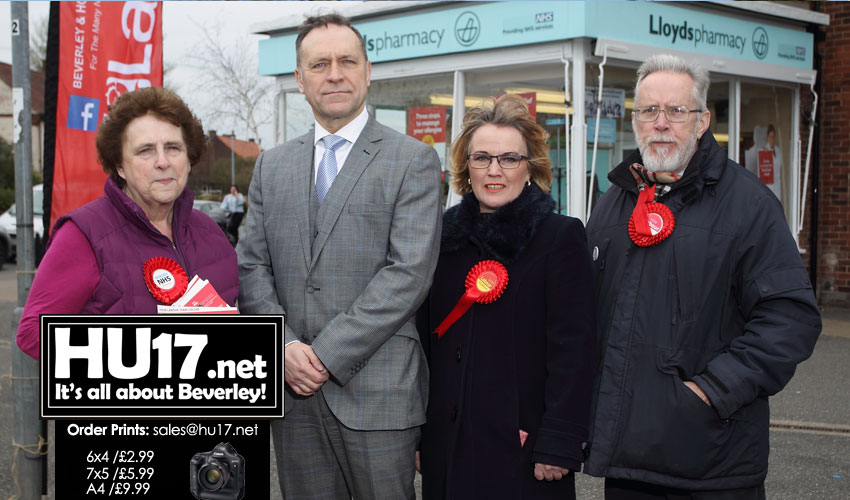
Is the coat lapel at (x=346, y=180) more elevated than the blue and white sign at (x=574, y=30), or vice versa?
the blue and white sign at (x=574, y=30)

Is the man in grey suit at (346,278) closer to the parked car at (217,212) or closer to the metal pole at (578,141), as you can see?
the metal pole at (578,141)

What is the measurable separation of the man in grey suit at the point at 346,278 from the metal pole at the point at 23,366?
169 cm

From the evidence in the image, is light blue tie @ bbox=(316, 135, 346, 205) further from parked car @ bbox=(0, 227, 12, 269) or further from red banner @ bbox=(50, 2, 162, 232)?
parked car @ bbox=(0, 227, 12, 269)

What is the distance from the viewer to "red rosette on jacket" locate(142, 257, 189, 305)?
8.27 ft

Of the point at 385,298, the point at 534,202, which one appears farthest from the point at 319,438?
the point at 534,202

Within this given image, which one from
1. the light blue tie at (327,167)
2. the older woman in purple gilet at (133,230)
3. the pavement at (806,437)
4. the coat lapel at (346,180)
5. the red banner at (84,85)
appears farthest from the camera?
the pavement at (806,437)

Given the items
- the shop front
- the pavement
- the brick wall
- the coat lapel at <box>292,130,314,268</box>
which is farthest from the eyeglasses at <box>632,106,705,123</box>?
the brick wall

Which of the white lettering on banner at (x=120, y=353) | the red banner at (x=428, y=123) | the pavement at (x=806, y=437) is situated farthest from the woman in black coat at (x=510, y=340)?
the red banner at (x=428, y=123)

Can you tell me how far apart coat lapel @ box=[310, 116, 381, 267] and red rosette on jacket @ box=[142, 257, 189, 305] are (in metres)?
0.45

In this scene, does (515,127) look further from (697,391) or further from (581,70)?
(581,70)

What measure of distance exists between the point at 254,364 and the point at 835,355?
732 cm

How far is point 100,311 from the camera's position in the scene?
8.14 ft

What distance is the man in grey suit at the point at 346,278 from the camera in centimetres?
271

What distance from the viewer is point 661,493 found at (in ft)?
9.38
